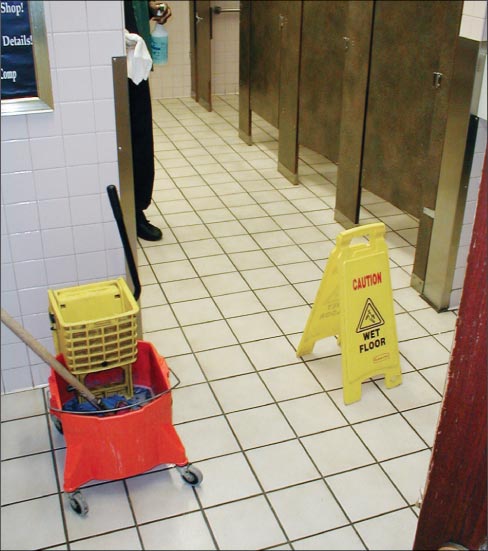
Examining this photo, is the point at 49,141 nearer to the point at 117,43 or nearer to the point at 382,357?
the point at 117,43

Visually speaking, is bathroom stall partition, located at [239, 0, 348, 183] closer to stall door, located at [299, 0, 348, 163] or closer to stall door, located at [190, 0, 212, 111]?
stall door, located at [299, 0, 348, 163]

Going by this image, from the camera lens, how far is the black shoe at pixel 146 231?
4949 mm

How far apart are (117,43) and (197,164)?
360 cm

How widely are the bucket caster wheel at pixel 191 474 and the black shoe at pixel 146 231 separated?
241cm

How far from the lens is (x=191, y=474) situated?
2826 millimetres

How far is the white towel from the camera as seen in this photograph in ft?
12.1

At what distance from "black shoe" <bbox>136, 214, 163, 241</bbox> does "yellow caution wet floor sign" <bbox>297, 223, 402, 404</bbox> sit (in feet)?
5.97

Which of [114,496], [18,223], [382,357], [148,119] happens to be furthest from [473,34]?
[114,496]

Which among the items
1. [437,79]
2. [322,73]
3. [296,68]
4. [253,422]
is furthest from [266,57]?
[253,422]

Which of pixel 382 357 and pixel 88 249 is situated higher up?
pixel 88 249

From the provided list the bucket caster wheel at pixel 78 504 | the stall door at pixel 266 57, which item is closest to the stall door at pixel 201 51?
the stall door at pixel 266 57

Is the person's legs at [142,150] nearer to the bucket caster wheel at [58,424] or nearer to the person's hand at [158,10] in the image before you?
the person's hand at [158,10]

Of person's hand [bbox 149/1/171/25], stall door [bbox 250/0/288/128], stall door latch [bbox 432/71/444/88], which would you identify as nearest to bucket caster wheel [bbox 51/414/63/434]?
stall door latch [bbox 432/71/444/88]

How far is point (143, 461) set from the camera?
107 inches
